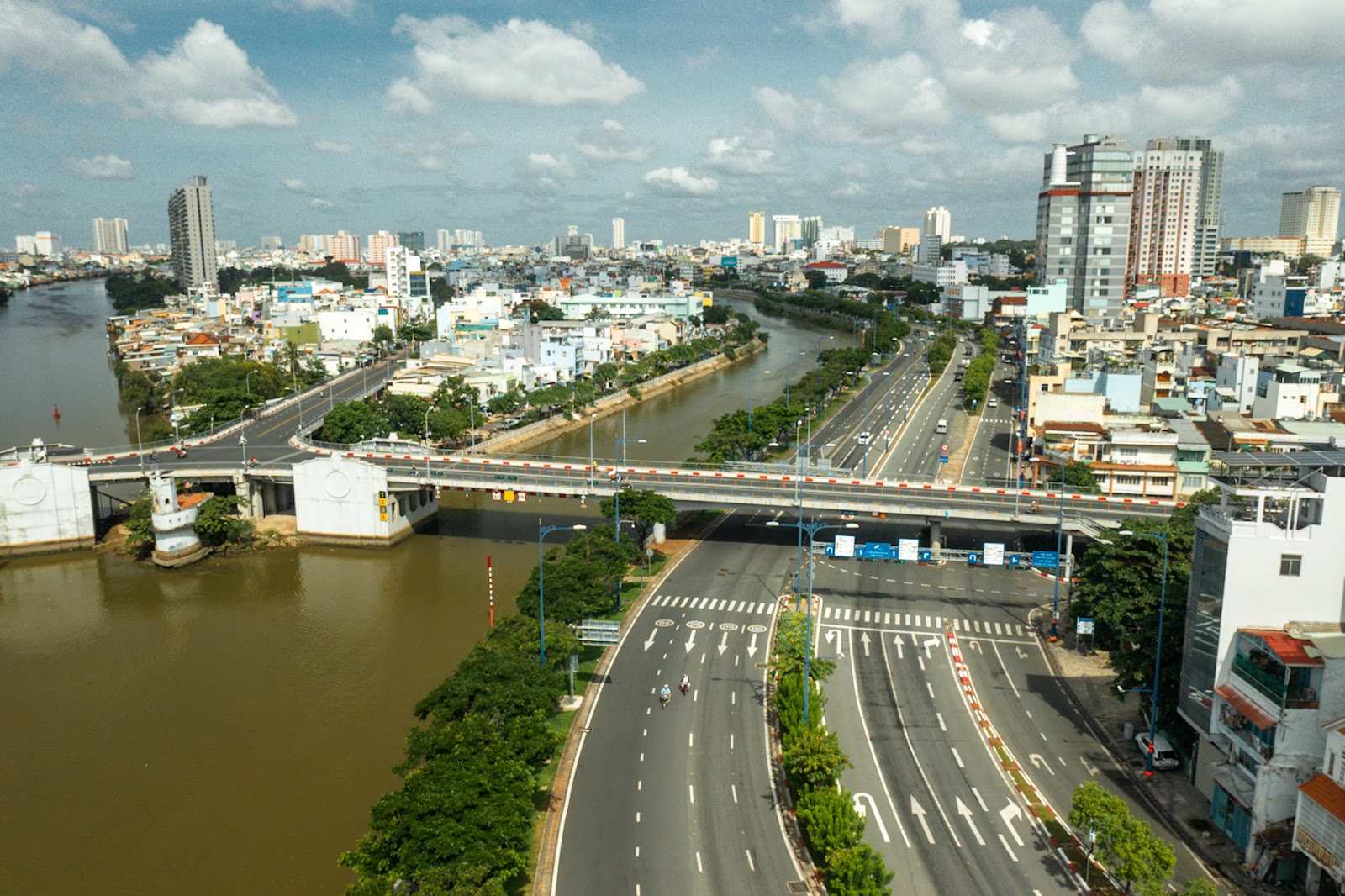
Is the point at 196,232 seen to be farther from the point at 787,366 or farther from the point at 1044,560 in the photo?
the point at 1044,560

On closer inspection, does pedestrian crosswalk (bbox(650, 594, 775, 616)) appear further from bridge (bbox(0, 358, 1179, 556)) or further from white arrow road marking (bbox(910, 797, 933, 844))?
white arrow road marking (bbox(910, 797, 933, 844))

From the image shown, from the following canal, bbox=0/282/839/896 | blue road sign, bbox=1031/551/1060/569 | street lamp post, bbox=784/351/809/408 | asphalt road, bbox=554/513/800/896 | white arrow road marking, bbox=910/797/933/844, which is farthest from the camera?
street lamp post, bbox=784/351/809/408

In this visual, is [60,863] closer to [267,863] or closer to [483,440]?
[267,863]

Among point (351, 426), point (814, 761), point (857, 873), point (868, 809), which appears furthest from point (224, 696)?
point (351, 426)

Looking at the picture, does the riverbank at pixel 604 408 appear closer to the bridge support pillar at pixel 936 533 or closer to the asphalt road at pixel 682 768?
the bridge support pillar at pixel 936 533

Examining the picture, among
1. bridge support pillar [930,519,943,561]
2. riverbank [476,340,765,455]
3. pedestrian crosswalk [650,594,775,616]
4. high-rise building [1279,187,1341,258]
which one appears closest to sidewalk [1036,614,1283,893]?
bridge support pillar [930,519,943,561]

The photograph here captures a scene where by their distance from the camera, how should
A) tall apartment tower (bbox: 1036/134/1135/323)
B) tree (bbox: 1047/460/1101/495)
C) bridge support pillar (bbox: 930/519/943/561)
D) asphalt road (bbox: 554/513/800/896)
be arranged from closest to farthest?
1. asphalt road (bbox: 554/513/800/896)
2. bridge support pillar (bbox: 930/519/943/561)
3. tree (bbox: 1047/460/1101/495)
4. tall apartment tower (bbox: 1036/134/1135/323)

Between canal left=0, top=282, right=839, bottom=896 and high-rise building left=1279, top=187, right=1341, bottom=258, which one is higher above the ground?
high-rise building left=1279, top=187, right=1341, bottom=258
